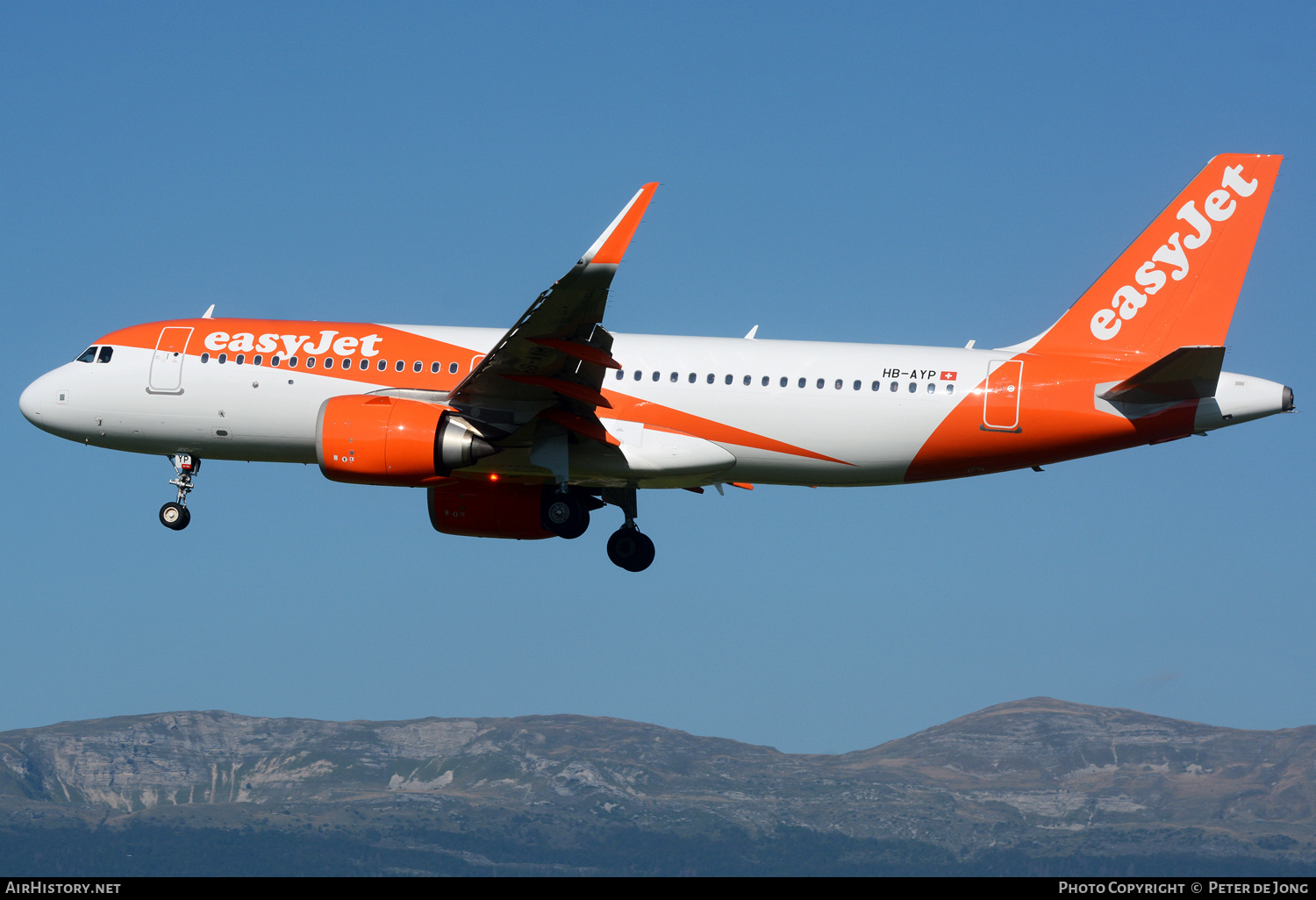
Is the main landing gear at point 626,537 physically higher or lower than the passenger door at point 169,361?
lower

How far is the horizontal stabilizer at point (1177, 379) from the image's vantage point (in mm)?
29609

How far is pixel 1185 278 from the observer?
1286 inches

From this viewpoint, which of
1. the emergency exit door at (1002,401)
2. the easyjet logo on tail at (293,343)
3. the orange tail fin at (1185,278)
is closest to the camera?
the emergency exit door at (1002,401)

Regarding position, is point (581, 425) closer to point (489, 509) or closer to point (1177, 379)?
point (489, 509)

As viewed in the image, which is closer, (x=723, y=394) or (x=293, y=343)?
(x=723, y=394)

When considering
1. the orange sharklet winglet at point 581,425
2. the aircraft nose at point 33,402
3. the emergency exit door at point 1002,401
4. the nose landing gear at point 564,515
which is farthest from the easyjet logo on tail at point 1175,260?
the aircraft nose at point 33,402

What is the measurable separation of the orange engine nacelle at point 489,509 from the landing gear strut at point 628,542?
1.93m

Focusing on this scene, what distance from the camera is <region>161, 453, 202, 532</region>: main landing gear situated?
3572cm

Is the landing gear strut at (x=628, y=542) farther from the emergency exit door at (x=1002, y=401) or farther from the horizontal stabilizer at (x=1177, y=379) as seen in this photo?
the horizontal stabilizer at (x=1177, y=379)

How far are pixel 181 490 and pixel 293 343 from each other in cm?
510

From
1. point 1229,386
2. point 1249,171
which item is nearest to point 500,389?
point 1229,386

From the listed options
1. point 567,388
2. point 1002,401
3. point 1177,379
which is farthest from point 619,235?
point 1177,379

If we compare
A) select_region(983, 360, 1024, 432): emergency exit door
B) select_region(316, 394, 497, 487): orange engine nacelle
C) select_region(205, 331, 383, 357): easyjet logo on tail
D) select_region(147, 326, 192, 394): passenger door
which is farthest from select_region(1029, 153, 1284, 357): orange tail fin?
select_region(147, 326, 192, 394): passenger door
